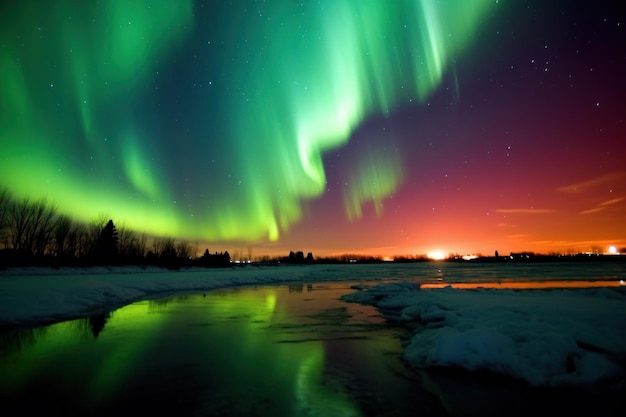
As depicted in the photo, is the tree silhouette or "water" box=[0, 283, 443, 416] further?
the tree silhouette

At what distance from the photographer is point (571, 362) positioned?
727 centimetres

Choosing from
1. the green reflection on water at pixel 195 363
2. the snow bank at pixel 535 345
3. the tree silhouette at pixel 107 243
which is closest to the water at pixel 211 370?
the green reflection on water at pixel 195 363

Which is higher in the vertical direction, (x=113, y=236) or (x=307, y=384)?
(x=113, y=236)

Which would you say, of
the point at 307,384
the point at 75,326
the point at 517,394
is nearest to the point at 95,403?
the point at 307,384

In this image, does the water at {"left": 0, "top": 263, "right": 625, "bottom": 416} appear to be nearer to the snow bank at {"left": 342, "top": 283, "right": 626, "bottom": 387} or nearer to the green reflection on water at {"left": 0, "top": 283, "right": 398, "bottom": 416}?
the green reflection on water at {"left": 0, "top": 283, "right": 398, "bottom": 416}

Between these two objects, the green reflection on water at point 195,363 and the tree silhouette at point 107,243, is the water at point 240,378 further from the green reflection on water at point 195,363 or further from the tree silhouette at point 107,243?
the tree silhouette at point 107,243

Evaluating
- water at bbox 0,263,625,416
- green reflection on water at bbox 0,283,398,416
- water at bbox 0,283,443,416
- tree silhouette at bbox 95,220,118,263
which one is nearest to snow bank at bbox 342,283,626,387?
water at bbox 0,263,625,416

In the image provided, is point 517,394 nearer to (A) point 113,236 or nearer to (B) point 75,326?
(B) point 75,326

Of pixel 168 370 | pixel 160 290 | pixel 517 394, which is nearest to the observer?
pixel 517 394

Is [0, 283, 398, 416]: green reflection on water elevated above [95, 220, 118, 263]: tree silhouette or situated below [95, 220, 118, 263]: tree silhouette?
below

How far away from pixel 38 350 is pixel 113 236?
100824 mm

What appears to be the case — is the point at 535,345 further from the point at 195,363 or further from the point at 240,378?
the point at 195,363

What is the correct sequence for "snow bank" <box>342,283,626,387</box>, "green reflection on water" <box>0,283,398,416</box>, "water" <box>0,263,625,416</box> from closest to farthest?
1. "water" <box>0,263,625,416</box>
2. "green reflection on water" <box>0,283,398,416</box>
3. "snow bank" <box>342,283,626,387</box>

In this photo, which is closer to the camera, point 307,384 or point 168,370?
point 307,384
